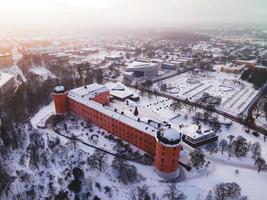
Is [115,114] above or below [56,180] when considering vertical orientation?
above

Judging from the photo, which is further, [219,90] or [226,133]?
[219,90]

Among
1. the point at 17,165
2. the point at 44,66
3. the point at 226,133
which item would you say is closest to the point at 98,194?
the point at 17,165

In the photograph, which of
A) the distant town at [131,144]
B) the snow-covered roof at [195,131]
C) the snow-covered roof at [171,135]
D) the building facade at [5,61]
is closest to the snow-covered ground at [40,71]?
the building facade at [5,61]

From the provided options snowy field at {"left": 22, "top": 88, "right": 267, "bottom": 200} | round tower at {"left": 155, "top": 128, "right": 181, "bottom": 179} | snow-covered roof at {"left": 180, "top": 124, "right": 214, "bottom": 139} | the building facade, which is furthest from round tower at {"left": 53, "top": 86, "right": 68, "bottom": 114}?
the building facade

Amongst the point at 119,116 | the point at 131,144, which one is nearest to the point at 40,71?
the point at 119,116

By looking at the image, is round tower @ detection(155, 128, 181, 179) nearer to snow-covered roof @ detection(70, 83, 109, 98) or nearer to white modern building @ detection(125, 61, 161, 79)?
Answer: snow-covered roof @ detection(70, 83, 109, 98)

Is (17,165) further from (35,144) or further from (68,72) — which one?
(68,72)
